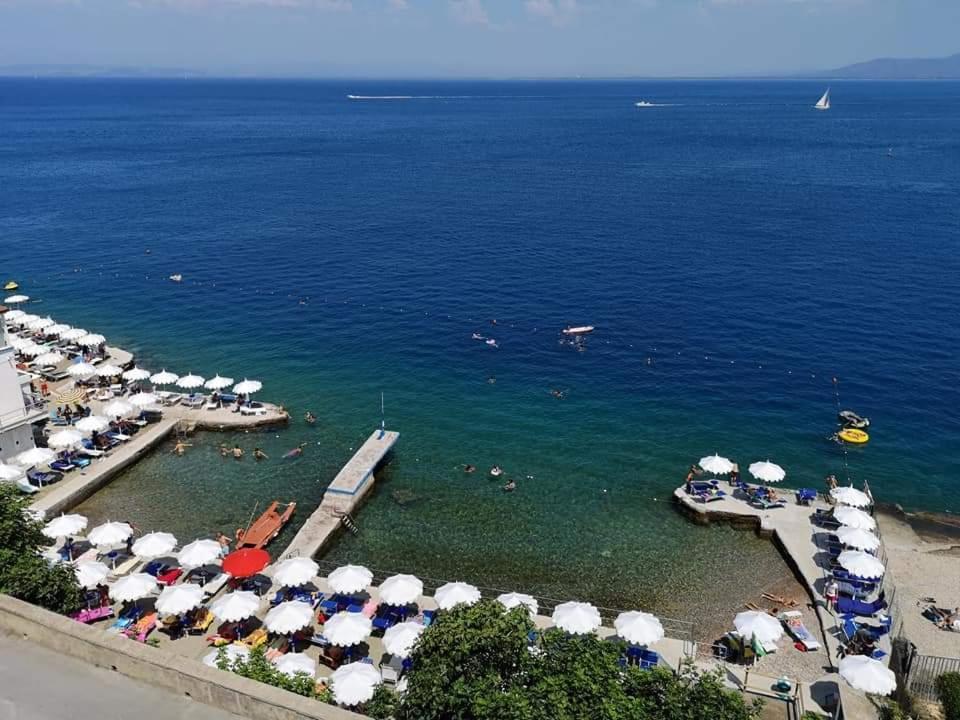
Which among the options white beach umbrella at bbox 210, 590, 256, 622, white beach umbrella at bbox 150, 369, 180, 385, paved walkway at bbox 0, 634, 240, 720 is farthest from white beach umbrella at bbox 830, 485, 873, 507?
white beach umbrella at bbox 150, 369, 180, 385

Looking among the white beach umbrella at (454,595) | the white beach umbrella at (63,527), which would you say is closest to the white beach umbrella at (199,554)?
the white beach umbrella at (63,527)

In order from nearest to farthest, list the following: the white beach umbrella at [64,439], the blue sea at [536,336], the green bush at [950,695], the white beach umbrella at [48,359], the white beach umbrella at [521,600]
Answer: the green bush at [950,695], the white beach umbrella at [521,600], the blue sea at [536,336], the white beach umbrella at [64,439], the white beach umbrella at [48,359]

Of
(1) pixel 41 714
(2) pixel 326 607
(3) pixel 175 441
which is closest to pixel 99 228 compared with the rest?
(3) pixel 175 441

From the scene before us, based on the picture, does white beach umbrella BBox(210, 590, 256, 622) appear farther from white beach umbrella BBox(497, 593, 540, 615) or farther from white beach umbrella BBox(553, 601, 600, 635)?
white beach umbrella BBox(553, 601, 600, 635)

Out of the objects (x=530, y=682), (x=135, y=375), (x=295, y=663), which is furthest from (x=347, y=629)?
(x=135, y=375)

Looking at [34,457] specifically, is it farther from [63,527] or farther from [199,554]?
[199,554]

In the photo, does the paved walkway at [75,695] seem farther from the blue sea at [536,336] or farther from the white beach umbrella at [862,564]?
the white beach umbrella at [862,564]
